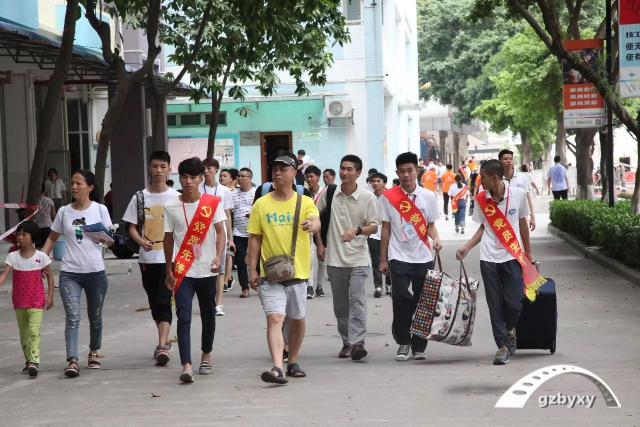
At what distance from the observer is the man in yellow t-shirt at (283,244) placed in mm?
8023

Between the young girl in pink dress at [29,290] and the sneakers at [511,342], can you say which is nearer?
the young girl in pink dress at [29,290]

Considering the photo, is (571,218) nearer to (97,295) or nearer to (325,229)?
(325,229)

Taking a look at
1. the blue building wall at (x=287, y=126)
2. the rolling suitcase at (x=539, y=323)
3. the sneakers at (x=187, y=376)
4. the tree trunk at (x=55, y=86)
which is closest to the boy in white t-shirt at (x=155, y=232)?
the sneakers at (x=187, y=376)

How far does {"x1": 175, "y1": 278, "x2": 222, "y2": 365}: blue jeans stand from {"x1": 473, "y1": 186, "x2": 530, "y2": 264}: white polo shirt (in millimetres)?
2337

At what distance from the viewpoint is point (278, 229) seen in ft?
26.5

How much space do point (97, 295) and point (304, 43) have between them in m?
13.0

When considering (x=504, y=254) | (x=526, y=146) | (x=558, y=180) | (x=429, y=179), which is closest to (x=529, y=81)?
(x=429, y=179)

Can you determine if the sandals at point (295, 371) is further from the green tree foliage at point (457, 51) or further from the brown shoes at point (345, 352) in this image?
the green tree foliage at point (457, 51)

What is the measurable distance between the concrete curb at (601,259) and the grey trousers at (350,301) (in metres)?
6.30

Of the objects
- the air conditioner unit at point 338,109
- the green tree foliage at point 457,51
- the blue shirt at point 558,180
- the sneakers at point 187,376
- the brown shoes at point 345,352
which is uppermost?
the green tree foliage at point 457,51

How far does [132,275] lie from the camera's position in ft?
58.4

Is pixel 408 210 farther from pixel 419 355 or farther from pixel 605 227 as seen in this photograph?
pixel 605 227

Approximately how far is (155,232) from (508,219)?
304cm

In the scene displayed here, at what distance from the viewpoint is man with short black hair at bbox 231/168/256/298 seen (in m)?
14.0
